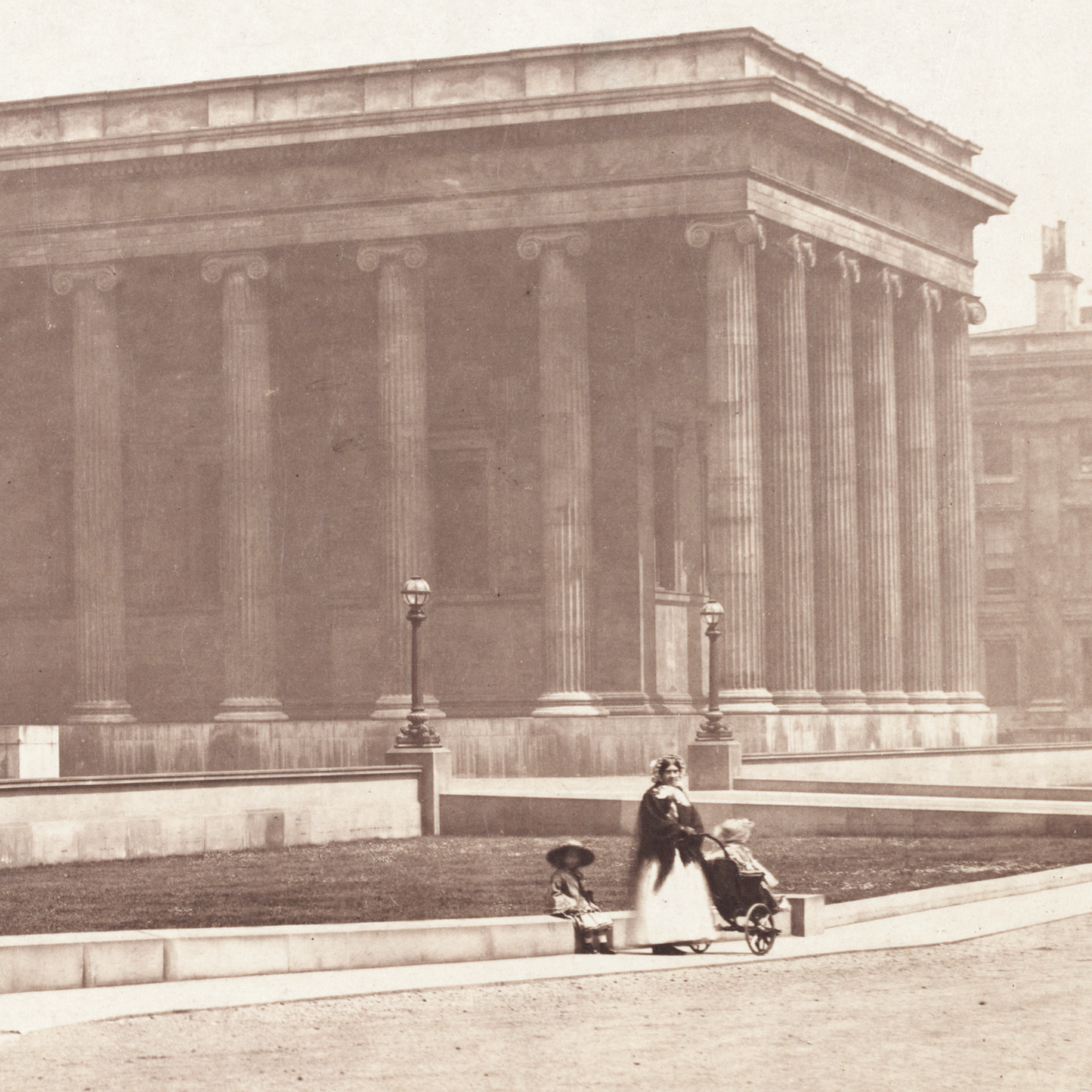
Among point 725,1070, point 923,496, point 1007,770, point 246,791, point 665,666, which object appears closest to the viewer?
point 725,1070

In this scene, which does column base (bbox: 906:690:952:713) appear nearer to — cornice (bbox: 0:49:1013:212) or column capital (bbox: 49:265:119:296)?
cornice (bbox: 0:49:1013:212)

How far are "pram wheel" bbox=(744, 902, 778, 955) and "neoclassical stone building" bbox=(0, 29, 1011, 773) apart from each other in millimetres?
34362

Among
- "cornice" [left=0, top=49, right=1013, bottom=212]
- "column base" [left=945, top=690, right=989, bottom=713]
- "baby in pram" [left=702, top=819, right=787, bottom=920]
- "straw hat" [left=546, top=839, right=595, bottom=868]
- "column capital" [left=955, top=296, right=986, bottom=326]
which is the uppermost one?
"cornice" [left=0, top=49, right=1013, bottom=212]

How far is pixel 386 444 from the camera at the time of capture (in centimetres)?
5750

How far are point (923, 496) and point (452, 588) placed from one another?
42.4 feet

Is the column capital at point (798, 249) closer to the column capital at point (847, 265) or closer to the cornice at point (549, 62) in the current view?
the column capital at point (847, 265)

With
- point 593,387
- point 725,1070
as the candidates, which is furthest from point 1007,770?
point 725,1070

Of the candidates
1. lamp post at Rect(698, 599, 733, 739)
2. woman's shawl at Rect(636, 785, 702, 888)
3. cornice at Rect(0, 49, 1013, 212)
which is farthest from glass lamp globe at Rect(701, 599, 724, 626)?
woman's shawl at Rect(636, 785, 702, 888)

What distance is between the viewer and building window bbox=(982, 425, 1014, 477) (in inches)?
3676

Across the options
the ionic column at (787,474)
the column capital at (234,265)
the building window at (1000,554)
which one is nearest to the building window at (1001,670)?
the building window at (1000,554)

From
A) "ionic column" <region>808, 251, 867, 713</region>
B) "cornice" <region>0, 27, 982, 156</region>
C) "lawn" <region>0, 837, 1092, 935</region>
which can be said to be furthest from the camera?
"ionic column" <region>808, 251, 867, 713</region>

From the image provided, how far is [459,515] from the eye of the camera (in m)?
61.8

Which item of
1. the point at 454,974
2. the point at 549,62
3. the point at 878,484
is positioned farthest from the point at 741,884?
the point at 878,484

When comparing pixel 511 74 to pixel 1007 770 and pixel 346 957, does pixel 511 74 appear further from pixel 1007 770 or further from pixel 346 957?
pixel 346 957
